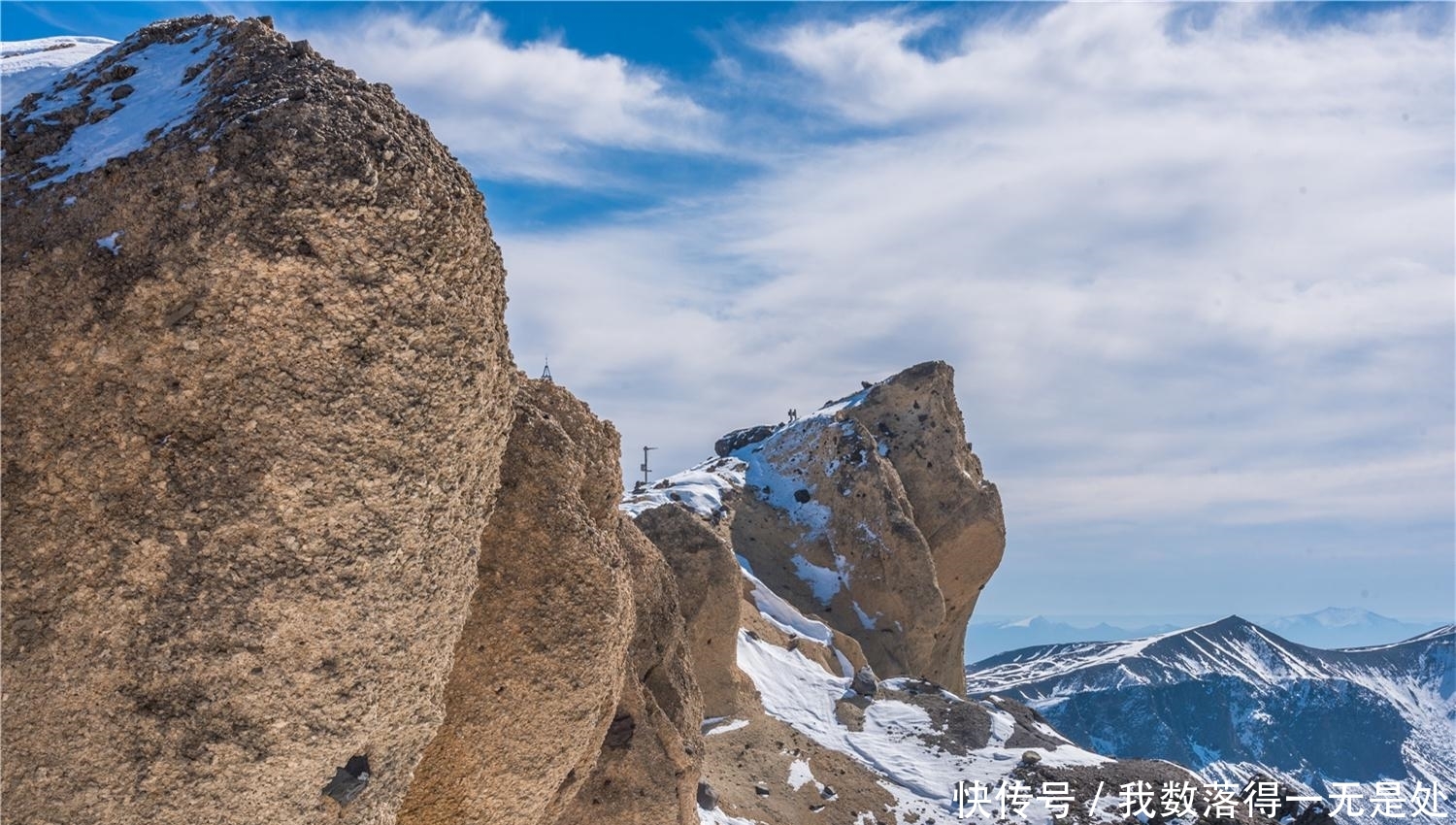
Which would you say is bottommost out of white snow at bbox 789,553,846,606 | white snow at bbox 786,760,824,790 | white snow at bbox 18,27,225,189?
white snow at bbox 786,760,824,790

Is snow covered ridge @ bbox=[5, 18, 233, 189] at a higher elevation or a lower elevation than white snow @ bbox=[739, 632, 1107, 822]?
higher

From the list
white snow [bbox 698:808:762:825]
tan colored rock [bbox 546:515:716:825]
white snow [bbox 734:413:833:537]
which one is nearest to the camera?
tan colored rock [bbox 546:515:716:825]

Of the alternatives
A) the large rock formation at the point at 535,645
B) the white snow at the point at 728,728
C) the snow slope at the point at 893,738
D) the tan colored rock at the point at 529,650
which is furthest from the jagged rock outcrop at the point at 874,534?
the tan colored rock at the point at 529,650

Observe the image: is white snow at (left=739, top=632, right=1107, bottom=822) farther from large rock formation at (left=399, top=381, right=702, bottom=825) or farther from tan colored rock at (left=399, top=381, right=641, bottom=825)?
tan colored rock at (left=399, top=381, right=641, bottom=825)

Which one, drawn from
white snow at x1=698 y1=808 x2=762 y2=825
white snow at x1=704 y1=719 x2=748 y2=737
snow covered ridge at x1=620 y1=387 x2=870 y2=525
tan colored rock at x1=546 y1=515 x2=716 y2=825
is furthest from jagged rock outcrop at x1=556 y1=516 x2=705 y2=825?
snow covered ridge at x1=620 y1=387 x2=870 y2=525

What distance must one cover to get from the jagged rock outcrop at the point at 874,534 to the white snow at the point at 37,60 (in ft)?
108

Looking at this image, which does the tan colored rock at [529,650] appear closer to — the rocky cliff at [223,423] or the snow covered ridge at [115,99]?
the rocky cliff at [223,423]

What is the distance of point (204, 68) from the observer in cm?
799

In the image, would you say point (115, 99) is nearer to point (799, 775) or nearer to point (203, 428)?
point (203, 428)

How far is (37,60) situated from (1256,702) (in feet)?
519

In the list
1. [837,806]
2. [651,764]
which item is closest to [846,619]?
[837,806]

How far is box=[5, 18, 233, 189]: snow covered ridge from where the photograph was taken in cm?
737

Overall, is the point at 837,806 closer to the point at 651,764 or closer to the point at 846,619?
the point at 651,764

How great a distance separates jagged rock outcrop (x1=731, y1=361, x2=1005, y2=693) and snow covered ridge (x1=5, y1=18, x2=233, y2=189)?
33.1 m
